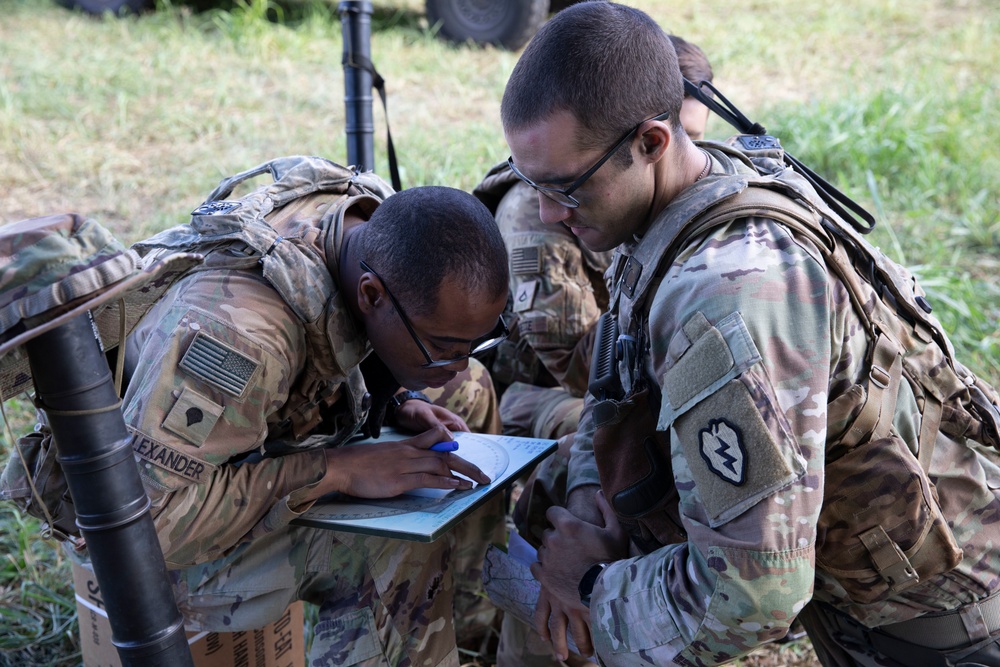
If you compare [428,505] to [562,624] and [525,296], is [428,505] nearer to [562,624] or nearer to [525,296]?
[562,624]

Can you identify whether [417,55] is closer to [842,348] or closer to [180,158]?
[180,158]

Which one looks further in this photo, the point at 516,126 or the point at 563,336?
the point at 563,336

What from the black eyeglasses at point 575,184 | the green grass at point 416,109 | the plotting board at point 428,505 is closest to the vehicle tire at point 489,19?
the green grass at point 416,109

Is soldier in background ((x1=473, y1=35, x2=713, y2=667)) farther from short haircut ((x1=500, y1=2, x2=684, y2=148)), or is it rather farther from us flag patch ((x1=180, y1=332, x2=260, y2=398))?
us flag patch ((x1=180, y1=332, x2=260, y2=398))

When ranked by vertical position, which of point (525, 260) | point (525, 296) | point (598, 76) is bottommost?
point (525, 296)

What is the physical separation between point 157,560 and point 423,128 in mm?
5437

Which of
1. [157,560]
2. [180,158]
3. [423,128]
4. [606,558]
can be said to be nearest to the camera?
[157,560]

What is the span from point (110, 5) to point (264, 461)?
7.59 m

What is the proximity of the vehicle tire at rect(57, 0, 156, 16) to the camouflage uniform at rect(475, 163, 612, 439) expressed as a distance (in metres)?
6.40

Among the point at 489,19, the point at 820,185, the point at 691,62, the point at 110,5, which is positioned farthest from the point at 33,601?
the point at 110,5

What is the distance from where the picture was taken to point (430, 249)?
7.41ft

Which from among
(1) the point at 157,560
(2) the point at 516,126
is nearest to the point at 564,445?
(2) the point at 516,126

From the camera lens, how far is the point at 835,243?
195 cm

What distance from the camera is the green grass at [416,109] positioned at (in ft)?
18.5
